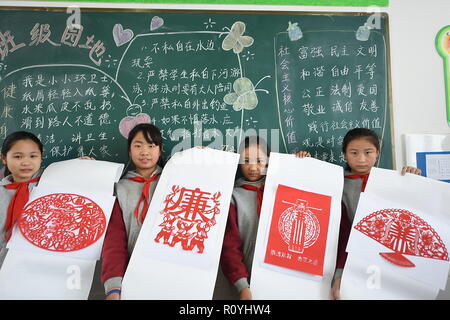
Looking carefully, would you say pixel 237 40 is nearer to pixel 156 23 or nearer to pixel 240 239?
pixel 156 23

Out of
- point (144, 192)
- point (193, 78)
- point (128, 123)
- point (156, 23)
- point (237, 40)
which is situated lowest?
point (144, 192)

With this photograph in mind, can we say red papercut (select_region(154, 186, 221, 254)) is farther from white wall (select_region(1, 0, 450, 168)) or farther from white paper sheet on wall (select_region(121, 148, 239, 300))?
white wall (select_region(1, 0, 450, 168))

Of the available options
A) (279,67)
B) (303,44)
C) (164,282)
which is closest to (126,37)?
(279,67)

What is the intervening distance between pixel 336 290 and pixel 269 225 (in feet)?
1.25

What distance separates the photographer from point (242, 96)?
1.97 meters

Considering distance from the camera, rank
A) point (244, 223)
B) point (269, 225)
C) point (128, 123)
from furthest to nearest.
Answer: point (128, 123) → point (244, 223) → point (269, 225)

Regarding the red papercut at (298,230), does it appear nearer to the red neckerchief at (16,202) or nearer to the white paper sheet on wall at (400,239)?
the white paper sheet on wall at (400,239)

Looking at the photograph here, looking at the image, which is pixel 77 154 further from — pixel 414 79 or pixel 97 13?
pixel 414 79

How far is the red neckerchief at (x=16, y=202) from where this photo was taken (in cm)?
149

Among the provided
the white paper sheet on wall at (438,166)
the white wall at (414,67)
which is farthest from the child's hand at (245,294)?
the white paper sheet on wall at (438,166)

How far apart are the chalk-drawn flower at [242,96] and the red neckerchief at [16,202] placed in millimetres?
1106

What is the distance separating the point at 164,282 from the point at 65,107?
1138 millimetres

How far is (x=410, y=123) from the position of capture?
80.7 inches

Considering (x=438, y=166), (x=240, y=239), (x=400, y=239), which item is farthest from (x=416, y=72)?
(x=240, y=239)
